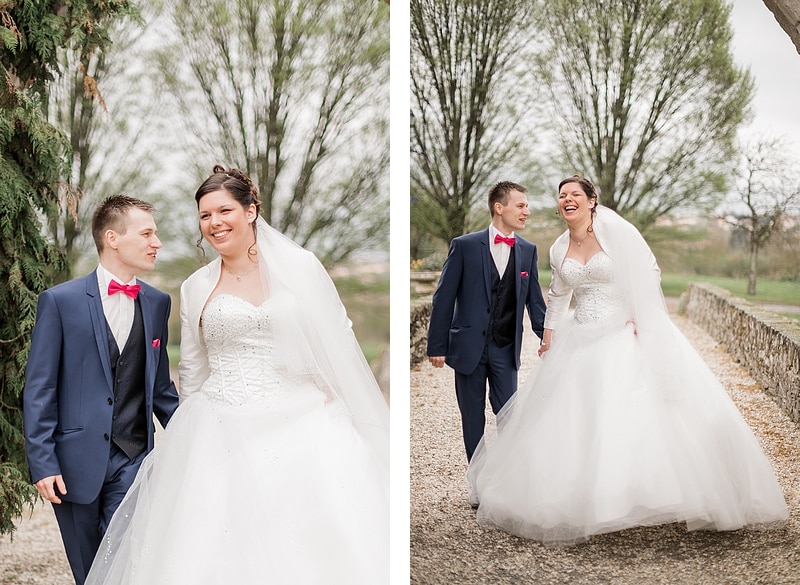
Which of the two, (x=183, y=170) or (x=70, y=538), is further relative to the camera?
(x=183, y=170)

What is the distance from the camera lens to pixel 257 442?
120 inches

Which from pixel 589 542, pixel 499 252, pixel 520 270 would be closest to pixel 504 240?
pixel 499 252

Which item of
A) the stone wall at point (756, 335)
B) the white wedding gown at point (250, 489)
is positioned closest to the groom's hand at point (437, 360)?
the white wedding gown at point (250, 489)

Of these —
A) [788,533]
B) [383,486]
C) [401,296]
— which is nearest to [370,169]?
[401,296]

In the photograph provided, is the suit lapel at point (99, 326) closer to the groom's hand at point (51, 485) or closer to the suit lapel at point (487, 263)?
the groom's hand at point (51, 485)

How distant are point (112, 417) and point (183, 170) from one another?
6.90 ft

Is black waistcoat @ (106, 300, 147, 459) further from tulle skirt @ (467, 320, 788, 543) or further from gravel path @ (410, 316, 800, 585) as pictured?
tulle skirt @ (467, 320, 788, 543)

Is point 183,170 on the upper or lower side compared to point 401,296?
upper

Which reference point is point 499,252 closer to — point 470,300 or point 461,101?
point 470,300

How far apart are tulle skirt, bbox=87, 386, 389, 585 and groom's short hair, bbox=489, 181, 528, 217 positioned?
1404 mm

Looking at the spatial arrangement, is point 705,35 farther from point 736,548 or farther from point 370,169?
point 736,548

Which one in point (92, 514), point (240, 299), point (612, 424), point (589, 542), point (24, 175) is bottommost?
point (589, 542)

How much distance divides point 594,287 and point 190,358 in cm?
190

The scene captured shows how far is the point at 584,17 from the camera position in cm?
383
